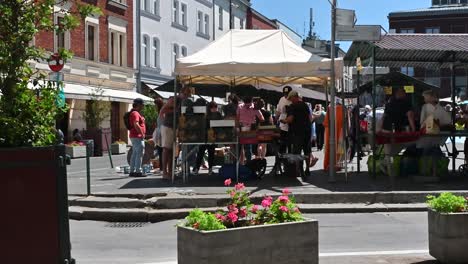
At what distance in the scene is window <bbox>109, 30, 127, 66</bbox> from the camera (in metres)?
35.7

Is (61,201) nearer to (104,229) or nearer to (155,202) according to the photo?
(104,229)

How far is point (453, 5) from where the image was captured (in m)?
77.2

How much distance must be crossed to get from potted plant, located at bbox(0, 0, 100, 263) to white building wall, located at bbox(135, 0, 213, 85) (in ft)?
110

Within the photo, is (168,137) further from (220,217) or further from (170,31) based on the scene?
(170,31)

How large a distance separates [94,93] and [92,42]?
4.50 meters

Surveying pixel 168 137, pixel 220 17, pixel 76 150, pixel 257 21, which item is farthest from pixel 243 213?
pixel 257 21

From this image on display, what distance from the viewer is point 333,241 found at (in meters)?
8.12

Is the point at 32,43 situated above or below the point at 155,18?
below

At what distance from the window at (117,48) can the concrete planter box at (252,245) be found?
102 ft

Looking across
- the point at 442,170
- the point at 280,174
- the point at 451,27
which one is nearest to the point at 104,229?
the point at 280,174

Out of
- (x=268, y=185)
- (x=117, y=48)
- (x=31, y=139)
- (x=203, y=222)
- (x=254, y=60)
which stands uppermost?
(x=117, y=48)

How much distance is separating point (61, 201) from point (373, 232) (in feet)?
16.3

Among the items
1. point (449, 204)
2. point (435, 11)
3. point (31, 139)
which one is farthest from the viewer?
Answer: point (435, 11)

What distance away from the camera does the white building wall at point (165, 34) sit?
129ft
